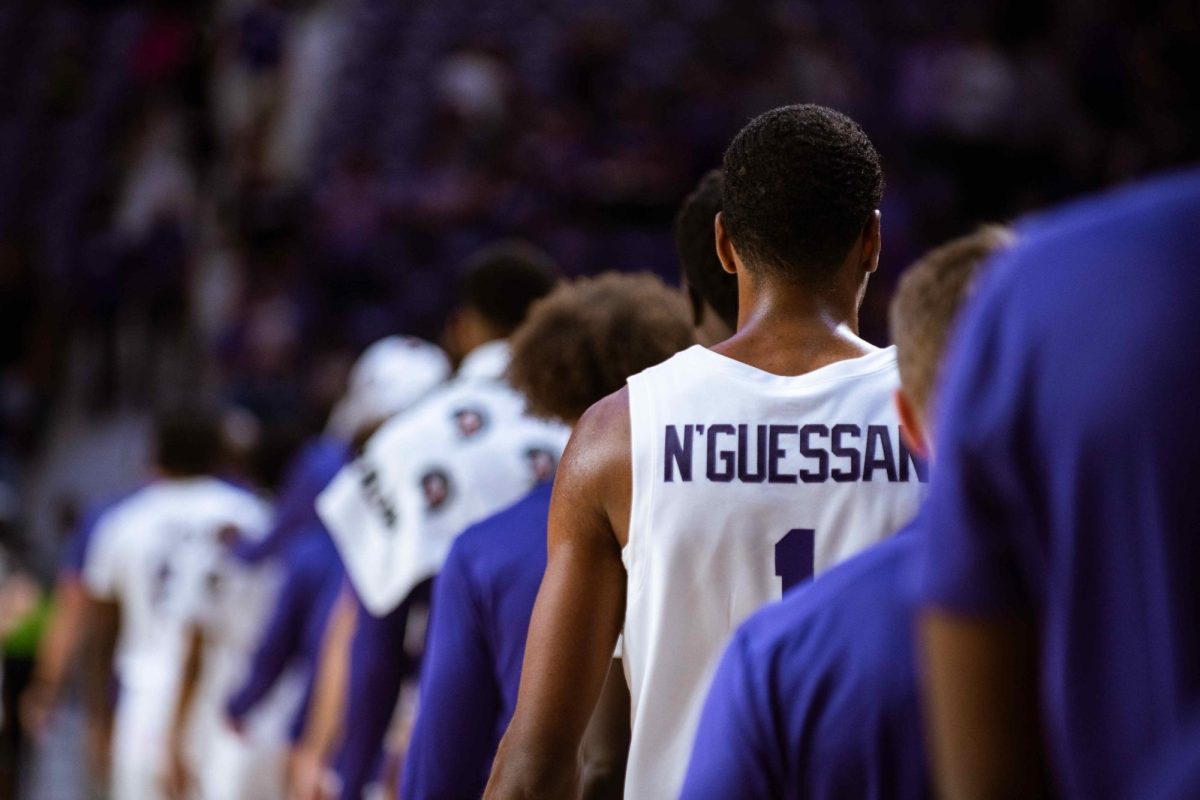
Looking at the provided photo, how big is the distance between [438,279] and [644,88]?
2.30 meters

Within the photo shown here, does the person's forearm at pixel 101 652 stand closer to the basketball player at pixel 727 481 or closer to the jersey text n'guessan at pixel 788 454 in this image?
the basketball player at pixel 727 481

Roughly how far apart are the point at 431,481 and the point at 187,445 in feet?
10.6

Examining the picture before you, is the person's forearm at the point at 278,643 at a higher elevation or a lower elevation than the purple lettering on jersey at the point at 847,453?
lower

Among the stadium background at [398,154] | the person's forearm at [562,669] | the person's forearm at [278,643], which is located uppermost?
the stadium background at [398,154]

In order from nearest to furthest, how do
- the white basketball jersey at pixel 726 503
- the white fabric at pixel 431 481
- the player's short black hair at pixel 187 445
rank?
the white basketball jersey at pixel 726 503 → the white fabric at pixel 431 481 → the player's short black hair at pixel 187 445

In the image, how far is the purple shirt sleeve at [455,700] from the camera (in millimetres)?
2918

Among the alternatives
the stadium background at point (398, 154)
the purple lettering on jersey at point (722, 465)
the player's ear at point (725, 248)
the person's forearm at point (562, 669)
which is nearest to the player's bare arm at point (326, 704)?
the person's forearm at point (562, 669)

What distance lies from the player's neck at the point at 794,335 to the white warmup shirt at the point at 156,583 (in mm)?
4431

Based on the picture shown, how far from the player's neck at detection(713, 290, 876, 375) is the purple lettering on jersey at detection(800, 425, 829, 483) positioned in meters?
0.09

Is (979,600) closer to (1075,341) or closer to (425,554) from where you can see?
(1075,341)

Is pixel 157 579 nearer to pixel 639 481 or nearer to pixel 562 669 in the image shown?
pixel 562 669

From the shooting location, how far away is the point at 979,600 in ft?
3.91

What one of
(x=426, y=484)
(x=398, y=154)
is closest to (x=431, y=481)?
(x=426, y=484)

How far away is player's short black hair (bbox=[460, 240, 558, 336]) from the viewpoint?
3.93 m
